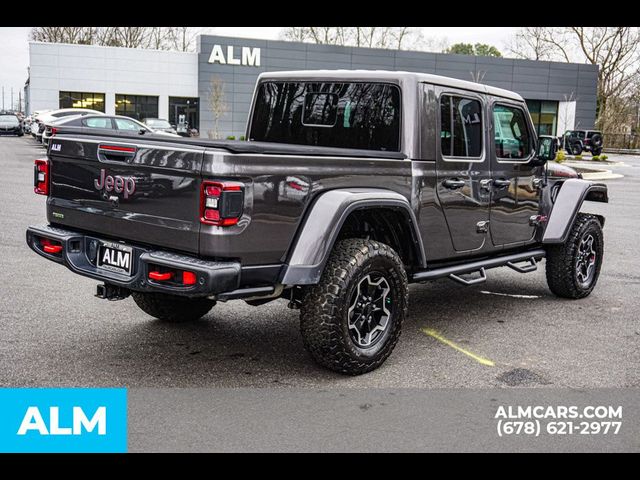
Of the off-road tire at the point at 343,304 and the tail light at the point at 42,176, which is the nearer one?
the off-road tire at the point at 343,304

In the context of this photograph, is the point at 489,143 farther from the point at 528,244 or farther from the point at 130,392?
the point at 130,392

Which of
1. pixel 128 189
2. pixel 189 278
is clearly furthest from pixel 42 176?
pixel 189 278

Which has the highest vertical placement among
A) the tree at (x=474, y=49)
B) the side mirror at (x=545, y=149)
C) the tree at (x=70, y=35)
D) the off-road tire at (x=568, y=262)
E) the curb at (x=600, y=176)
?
the tree at (x=474, y=49)

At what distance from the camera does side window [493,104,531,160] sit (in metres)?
6.07

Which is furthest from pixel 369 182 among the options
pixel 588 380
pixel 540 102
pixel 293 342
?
pixel 540 102

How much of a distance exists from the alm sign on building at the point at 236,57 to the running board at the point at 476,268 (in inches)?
1638

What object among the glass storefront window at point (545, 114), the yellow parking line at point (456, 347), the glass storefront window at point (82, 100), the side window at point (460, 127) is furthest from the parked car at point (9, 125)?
the yellow parking line at point (456, 347)

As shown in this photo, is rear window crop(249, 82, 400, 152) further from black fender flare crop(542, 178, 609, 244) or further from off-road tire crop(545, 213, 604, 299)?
off-road tire crop(545, 213, 604, 299)

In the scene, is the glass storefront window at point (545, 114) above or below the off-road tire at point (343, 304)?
above

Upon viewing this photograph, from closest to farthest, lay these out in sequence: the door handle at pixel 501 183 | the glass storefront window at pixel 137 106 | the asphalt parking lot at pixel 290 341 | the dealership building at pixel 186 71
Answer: the asphalt parking lot at pixel 290 341 < the door handle at pixel 501 183 < the dealership building at pixel 186 71 < the glass storefront window at pixel 137 106

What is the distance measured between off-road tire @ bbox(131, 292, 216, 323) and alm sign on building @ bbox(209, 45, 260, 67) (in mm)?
42099

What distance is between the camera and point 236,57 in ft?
152

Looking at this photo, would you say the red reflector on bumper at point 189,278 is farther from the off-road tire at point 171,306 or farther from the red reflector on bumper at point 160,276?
the off-road tire at point 171,306

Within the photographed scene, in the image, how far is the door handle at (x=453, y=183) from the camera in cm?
530
